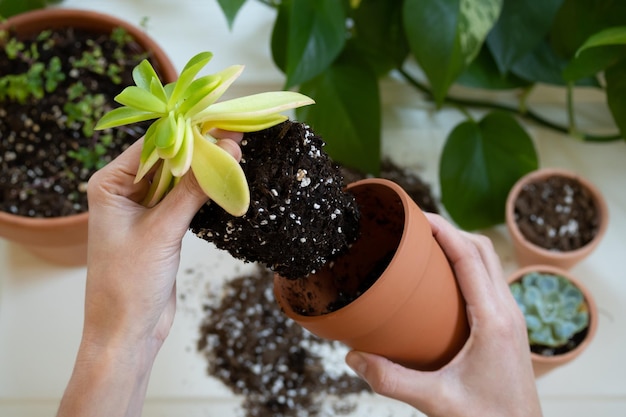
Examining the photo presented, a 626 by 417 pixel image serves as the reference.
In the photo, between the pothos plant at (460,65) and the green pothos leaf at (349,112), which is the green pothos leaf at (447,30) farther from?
the green pothos leaf at (349,112)

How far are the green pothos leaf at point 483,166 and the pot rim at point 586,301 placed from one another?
0.40 ft

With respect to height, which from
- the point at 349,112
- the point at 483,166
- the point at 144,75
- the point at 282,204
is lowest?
the point at 483,166

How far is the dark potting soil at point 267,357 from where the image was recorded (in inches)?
42.8

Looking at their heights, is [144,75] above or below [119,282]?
above

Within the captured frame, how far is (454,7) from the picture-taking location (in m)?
1.01

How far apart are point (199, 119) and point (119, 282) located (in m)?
0.19

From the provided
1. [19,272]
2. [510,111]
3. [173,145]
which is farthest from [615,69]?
[19,272]

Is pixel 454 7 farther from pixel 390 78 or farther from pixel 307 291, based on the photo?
pixel 307 291

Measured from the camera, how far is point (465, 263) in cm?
76

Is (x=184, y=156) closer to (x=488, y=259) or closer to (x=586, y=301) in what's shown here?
(x=488, y=259)

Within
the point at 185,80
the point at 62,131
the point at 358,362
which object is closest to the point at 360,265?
the point at 358,362

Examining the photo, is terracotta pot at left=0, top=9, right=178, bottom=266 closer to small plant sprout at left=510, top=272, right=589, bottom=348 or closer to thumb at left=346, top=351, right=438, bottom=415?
thumb at left=346, top=351, right=438, bottom=415

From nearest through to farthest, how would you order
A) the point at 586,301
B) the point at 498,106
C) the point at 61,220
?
1. the point at 61,220
2. the point at 586,301
3. the point at 498,106

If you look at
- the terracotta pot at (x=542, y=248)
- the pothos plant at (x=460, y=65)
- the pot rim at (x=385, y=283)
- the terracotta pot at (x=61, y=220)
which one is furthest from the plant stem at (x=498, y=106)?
the pot rim at (x=385, y=283)
